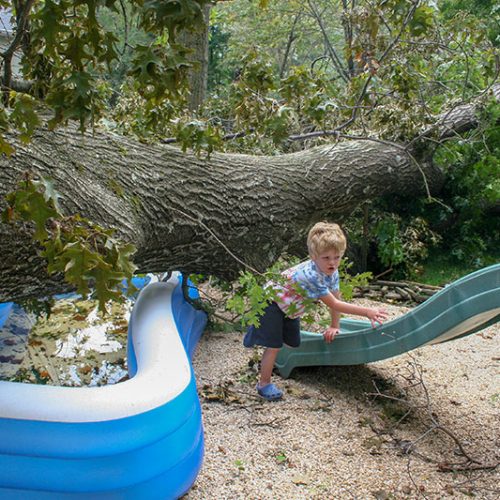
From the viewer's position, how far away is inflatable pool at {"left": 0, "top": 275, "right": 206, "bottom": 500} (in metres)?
2.25

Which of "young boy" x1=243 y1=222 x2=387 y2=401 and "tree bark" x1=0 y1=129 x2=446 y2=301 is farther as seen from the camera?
"young boy" x1=243 y1=222 x2=387 y2=401

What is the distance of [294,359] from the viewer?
13.5 feet

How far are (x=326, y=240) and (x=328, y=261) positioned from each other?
138 mm

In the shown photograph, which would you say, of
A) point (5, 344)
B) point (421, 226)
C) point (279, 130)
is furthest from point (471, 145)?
point (5, 344)

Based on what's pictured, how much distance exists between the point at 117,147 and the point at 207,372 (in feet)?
5.57

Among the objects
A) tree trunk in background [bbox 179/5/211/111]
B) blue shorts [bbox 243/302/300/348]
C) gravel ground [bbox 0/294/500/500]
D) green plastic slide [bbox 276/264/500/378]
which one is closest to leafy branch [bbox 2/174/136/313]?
gravel ground [bbox 0/294/500/500]

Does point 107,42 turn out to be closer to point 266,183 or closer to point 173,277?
point 266,183

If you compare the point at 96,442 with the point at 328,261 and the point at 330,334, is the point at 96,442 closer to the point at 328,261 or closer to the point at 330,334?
the point at 328,261

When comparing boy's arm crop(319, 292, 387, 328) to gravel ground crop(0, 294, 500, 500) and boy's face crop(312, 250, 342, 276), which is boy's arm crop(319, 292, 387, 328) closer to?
boy's face crop(312, 250, 342, 276)

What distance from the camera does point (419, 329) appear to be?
329 centimetres

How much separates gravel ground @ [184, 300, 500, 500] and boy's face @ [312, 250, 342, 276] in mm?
726

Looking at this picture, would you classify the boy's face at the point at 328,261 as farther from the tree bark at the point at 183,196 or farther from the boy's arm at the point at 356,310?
the tree bark at the point at 183,196

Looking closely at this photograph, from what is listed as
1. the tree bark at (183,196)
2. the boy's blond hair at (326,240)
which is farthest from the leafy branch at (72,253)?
the boy's blond hair at (326,240)

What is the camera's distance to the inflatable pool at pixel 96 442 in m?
2.25
